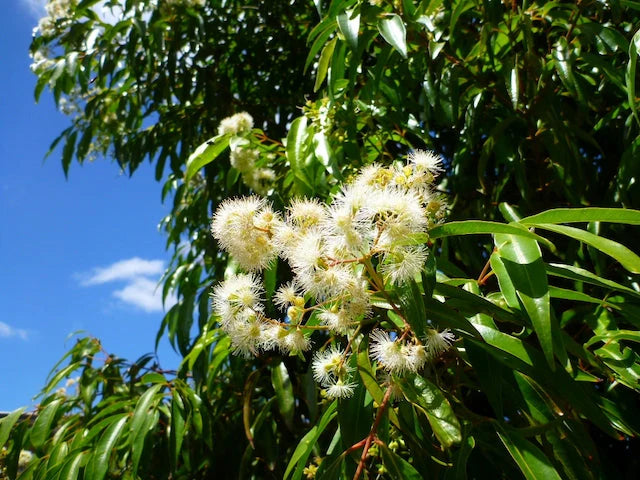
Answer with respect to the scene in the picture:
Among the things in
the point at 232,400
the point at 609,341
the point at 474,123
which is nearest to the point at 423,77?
the point at 474,123

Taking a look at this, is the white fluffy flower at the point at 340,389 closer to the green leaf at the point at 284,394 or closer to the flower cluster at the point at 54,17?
the green leaf at the point at 284,394

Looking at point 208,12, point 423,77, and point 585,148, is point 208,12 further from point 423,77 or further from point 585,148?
point 585,148

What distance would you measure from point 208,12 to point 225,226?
1.83 meters

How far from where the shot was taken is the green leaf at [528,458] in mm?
750

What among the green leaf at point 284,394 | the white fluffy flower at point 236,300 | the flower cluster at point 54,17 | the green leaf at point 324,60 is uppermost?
the flower cluster at point 54,17

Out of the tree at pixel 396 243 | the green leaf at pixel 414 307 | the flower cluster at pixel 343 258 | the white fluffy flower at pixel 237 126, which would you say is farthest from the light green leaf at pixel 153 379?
the green leaf at pixel 414 307

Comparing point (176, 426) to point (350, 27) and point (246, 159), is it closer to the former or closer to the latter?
point (246, 159)

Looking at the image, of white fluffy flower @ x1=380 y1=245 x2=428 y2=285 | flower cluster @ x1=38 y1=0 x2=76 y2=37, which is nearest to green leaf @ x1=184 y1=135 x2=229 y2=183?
white fluffy flower @ x1=380 y1=245 x2=428 y2=285

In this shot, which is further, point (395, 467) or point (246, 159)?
point (246, 159)

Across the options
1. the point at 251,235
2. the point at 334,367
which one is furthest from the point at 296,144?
the point at 334,367

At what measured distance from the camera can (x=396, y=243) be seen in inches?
28.5

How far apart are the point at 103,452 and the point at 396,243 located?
100 cm

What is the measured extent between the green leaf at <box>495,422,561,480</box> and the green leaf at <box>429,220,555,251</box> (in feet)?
0.87

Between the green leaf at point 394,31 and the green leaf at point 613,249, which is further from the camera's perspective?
the green leaf at point 394,31
